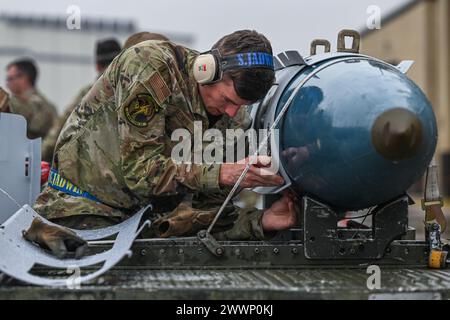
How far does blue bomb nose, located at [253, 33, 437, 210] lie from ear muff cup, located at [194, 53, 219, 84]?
14.0 inches

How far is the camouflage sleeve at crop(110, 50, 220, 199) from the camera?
3.14m

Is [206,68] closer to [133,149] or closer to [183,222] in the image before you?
[133,149]

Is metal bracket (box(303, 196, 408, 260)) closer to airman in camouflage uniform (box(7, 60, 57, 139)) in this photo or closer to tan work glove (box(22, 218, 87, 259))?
tan work glove (box(22, 218, 87, 259))

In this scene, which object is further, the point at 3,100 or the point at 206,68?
the point at 3,100

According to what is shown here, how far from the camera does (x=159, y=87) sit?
318 cm

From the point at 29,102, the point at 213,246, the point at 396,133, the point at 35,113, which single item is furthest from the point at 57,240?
the point at 29,102

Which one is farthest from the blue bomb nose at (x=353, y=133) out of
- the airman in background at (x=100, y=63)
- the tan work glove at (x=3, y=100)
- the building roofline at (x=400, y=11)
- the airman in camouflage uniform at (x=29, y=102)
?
the building roofline at (x=400, y=11)

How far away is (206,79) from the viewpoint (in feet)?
10.5

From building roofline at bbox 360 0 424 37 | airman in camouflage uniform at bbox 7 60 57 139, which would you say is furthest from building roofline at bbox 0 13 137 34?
building roofline at bbox 360 0 424 37

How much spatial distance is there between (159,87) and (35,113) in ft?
14.7

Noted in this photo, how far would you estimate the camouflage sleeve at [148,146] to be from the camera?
314 cm

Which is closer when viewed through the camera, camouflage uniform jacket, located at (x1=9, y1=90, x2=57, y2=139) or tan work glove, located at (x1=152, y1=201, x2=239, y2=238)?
tan work glove, located at (x1=152, y1=201, x2=239, y2=238)
